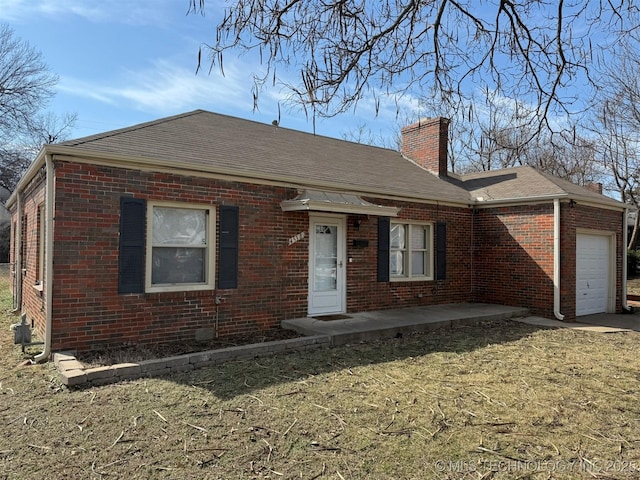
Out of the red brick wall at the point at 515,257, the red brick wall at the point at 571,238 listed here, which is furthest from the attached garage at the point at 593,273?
the red brick wall at the point at 515,257

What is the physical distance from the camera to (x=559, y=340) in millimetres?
8031

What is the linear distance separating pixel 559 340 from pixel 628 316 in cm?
495

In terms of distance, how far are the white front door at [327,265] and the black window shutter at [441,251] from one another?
9.56 ft

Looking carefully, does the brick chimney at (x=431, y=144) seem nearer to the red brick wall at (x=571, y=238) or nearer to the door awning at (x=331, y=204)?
the red brick wall at (x=571, y=238)

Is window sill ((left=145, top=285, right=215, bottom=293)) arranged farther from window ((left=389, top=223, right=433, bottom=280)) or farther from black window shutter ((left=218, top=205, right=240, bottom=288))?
window ((left=389, top=223, right=433, bottom=280))

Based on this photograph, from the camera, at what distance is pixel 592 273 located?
11.5m

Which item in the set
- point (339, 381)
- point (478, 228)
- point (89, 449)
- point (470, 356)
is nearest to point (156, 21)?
point (89, 449)

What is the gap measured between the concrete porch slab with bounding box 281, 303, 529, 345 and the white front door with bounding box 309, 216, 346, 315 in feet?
1.41

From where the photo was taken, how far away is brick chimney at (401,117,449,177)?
523 inches

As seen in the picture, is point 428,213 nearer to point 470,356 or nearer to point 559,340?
point 559,340

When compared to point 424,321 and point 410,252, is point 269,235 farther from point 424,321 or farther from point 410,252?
point 410,252

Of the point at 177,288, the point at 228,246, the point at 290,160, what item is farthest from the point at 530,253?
the point at 177,288

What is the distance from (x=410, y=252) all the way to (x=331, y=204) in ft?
10.6

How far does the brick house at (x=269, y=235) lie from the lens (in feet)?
20.9
